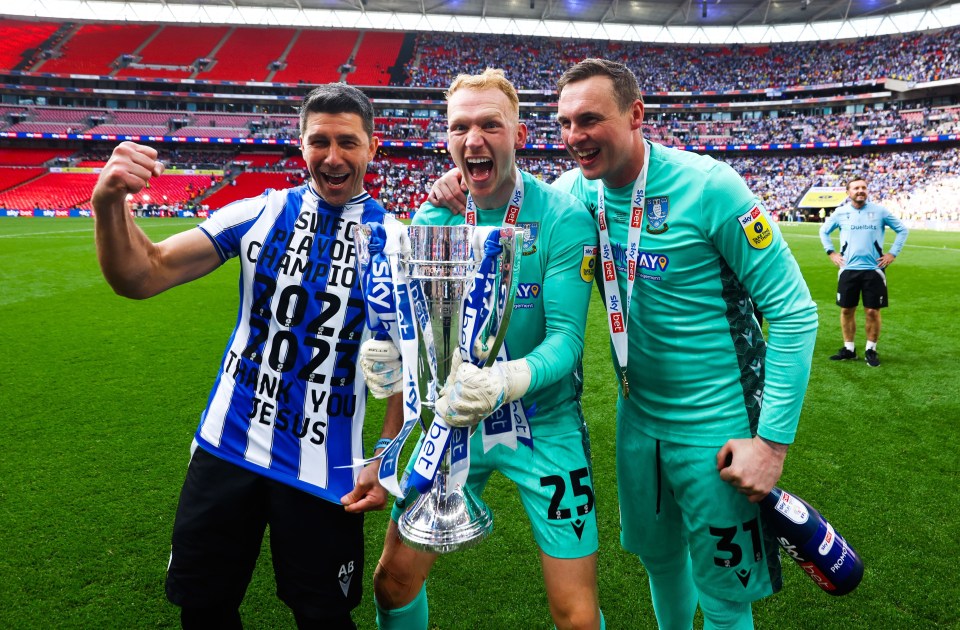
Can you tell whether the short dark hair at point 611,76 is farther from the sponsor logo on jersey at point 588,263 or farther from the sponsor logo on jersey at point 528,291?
the sponsor logo on jersey at point 528,291

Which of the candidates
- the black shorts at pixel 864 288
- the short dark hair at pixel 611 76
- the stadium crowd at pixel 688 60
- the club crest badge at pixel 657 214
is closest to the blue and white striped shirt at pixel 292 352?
the short dark hair at pixel 611 76

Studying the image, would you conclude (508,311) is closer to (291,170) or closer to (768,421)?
(768,421)

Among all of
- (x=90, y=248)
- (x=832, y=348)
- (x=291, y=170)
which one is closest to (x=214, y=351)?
(x=832, y=348)

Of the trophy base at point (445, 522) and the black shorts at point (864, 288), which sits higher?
the trophy base at point (445, 522)

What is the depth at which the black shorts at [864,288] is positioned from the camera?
25.0 ft

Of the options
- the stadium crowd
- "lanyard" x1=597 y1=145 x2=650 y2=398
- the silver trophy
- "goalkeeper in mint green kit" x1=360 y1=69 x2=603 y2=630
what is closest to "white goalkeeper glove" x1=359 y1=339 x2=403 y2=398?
the silver trophy

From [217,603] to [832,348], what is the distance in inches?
330

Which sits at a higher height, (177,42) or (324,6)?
(324,6)

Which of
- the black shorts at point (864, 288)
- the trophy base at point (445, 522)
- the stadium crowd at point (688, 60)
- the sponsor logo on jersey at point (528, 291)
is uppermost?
the stadium crowd at point (688, 60)

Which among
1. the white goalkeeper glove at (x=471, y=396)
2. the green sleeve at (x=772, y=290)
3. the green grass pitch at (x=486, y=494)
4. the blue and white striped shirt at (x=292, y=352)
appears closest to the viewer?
the white goalkeeper glove at (x=471, y=396)

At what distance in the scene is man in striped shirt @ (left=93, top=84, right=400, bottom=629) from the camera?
80.5 inches

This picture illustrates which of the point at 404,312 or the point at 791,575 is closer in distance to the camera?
the point at 404,312

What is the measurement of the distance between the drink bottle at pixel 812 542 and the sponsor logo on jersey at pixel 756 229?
803mm

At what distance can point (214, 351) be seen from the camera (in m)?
7.65
